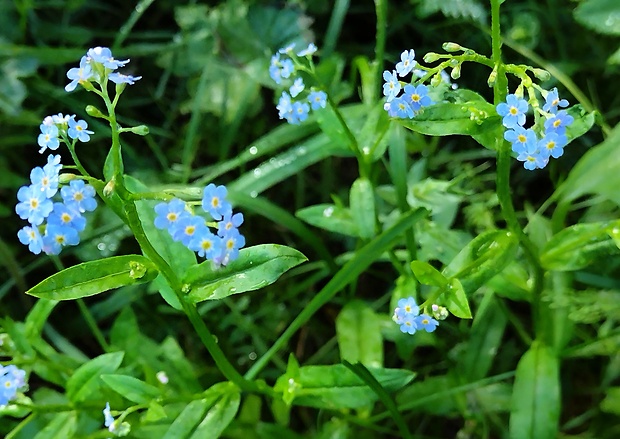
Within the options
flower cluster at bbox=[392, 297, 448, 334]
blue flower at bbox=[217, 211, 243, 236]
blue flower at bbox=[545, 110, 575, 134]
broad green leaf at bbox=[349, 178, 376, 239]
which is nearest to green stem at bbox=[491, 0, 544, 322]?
blue flower at bbox=[545, 110, 575, 134]

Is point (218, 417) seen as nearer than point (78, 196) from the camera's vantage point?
No

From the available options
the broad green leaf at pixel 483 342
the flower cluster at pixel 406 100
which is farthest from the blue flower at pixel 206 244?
the broad green leaf at pixel 483 342

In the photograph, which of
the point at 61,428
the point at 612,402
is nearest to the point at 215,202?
the point at 61,428

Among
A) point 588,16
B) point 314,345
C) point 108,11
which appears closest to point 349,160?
point 314,345

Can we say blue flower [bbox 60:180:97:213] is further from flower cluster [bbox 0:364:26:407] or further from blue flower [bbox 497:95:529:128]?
blue flower [bbox 497:95:529:128]

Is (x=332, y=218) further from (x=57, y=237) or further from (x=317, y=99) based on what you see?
(x=57, y=237)

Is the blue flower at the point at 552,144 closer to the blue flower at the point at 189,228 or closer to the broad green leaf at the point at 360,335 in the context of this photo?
the blue flower at the point at 189,228

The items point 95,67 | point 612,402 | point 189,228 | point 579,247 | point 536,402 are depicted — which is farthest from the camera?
point 612,402
